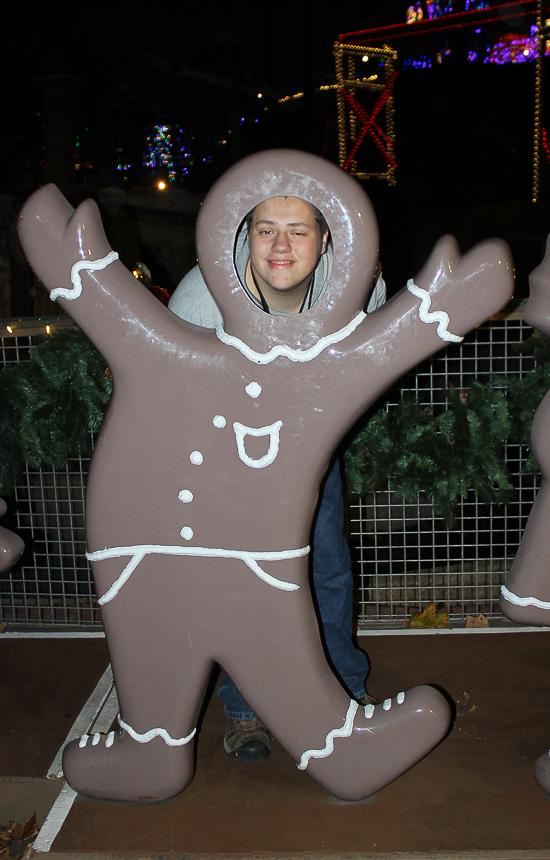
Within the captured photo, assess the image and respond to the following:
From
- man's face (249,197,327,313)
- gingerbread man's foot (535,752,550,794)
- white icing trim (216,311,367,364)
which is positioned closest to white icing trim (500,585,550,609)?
gingerbread man's foot (535,752,550,794)

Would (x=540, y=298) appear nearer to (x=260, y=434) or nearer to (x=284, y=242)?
(x=284, y=242)

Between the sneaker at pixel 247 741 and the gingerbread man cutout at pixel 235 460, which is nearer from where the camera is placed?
the gingerbread man cutout at pixel 235 460

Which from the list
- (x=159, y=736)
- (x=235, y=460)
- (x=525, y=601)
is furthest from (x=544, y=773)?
(x=235, y=460)

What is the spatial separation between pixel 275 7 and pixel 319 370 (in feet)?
24.6

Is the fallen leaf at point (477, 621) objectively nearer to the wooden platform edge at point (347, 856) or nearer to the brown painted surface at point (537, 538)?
the brown painted surface at point (537, 538)

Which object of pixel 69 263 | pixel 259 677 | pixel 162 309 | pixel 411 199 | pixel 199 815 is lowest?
pixel 199 815

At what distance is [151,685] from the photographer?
5.04 feet

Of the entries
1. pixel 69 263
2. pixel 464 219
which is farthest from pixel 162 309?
pixel 464 219

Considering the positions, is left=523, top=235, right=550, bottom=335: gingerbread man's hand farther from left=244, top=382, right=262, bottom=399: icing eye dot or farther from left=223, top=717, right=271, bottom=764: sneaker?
left=223, top=717, right=271, bottom=764: sneaker

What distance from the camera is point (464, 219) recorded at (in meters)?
7.86

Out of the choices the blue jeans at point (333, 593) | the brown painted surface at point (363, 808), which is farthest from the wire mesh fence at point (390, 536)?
the brown painted surface at point (363, 808)

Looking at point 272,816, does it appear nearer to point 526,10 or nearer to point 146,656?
point 146,656

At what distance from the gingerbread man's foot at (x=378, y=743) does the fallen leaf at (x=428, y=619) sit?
43.3 inches

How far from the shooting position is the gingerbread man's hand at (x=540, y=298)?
144 cm
